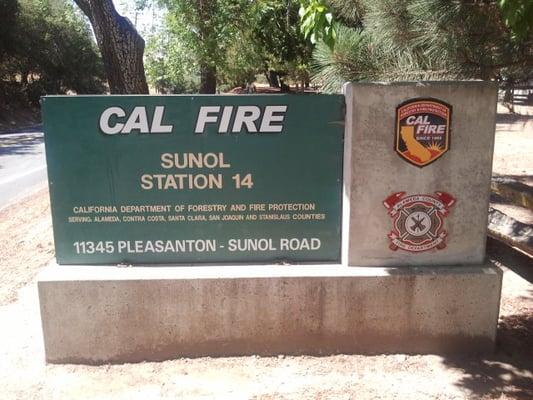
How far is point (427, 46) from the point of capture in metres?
4.07

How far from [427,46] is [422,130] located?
0.79 metres

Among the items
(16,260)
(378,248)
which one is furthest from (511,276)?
(16,260)

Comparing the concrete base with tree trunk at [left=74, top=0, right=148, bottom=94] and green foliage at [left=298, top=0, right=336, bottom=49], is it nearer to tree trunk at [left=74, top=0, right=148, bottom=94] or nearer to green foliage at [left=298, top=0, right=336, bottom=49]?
green foliage at [left=298, top=0, right=336, bottom=49]

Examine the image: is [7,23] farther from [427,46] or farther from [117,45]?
[427,46]

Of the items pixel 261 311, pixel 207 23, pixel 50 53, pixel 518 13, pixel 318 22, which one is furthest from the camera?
pixel 50 53

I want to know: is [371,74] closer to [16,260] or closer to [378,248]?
[378,248]

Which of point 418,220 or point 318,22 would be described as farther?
point 418,220

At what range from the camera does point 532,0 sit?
2.45 meters

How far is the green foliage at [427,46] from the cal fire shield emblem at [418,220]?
995 millimetres

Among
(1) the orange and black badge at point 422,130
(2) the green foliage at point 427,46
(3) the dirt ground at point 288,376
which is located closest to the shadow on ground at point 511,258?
(3) the dirt ground at point 288,376

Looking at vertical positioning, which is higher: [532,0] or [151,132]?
[532,0]

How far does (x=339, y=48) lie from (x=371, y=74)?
39cm

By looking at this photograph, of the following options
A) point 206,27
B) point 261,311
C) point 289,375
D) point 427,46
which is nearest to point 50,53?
point 206,27

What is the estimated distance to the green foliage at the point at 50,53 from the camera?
113 feet
